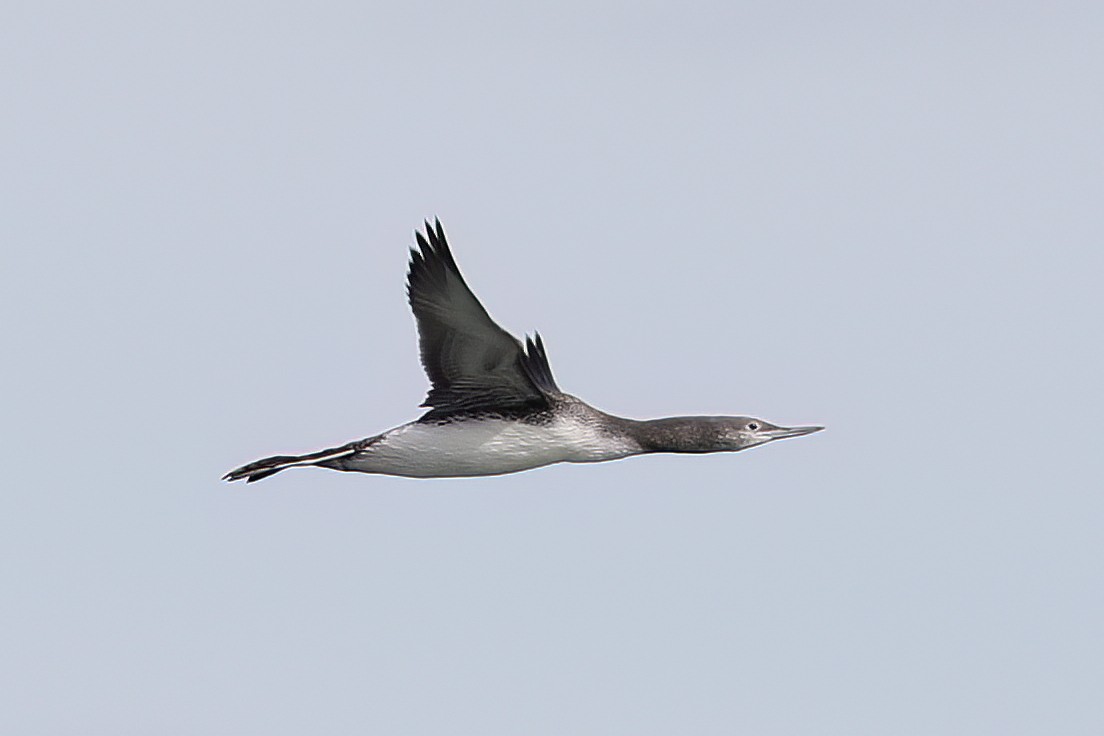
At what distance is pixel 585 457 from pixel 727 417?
1.59 m

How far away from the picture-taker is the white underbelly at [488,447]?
2177 centimetres

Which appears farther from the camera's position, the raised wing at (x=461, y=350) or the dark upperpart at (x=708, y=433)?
the dark upperpart at (x=708, y=433)

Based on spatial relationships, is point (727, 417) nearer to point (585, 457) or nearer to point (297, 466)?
point (585, 457)

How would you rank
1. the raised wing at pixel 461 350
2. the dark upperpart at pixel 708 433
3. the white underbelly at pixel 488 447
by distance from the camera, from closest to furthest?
the raised wing at pixel 461 350 → the white underbelly at pixel 488 447 → the dark upperpart at pixel 708 433

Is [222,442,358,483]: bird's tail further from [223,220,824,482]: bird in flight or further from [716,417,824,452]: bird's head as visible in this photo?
[716,417,824,452]: bird's head

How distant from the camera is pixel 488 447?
21797mm

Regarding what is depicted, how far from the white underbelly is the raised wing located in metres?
0.20

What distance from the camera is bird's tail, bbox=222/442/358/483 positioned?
22203 millimetres

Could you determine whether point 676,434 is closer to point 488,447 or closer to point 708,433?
point 708,433

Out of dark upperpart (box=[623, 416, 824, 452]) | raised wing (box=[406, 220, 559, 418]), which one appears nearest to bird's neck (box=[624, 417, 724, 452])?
dark upperpart (box=[623, 416, 824, 452])

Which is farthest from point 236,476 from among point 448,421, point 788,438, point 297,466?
point 788,438

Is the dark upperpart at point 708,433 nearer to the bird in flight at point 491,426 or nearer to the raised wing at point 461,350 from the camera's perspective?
the bird in flight at point 491,426

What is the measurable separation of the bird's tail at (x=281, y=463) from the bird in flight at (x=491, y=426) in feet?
0.03

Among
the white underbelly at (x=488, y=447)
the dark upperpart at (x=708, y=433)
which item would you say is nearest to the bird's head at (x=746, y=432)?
the dark upperpart at (x=708, y=433)
